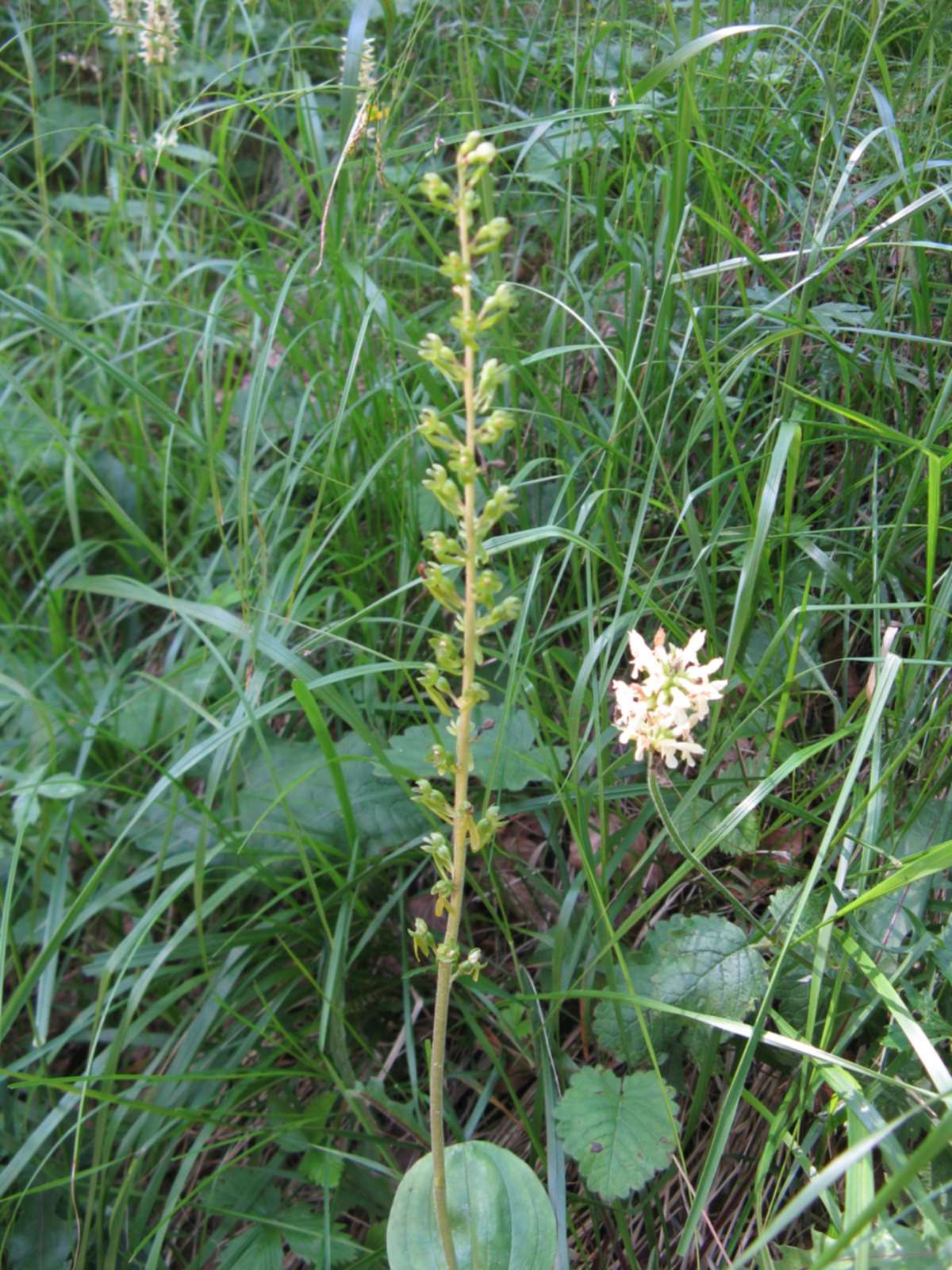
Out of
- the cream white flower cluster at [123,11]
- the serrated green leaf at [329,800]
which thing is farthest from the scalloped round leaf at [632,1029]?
the cream white flower cluster at [123,11]

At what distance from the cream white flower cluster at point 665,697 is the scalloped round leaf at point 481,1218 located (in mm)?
712

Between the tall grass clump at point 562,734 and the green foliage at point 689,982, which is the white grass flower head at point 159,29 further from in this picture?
the green foliage at point 689,982

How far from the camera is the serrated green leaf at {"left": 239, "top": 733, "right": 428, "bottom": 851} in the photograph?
7.32 ft

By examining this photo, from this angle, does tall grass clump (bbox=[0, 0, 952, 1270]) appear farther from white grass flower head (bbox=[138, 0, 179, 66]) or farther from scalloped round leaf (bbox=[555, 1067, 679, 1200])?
white grass flower head (bbox=[138, 0, 179, 66])

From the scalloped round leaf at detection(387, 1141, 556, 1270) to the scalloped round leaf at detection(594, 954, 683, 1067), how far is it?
252 mm

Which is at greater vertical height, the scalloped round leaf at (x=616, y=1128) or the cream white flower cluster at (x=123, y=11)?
the cream white flower cluster at (x=123, y=11)

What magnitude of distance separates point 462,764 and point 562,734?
2.11 feet

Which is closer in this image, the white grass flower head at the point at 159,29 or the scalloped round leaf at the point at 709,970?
the scalloped round leaf at the point at 709,970

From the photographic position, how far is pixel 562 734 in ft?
6.67

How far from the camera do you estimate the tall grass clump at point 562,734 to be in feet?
5.57


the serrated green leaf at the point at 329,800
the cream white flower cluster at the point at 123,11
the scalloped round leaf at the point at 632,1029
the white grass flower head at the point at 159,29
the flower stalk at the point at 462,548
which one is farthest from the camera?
the cream white flower cluster at the point at 123,11

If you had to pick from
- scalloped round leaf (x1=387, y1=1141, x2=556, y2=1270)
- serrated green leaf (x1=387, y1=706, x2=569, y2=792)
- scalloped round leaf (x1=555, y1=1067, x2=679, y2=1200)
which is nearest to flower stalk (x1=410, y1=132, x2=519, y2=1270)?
scalloped round leaf (x1=387, y1=1141, x2=556, y2=1270)

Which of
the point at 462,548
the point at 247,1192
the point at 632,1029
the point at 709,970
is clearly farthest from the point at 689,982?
the point at 247,1192

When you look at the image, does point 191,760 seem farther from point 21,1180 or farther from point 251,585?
point 21,1180
